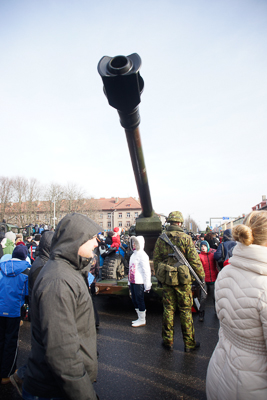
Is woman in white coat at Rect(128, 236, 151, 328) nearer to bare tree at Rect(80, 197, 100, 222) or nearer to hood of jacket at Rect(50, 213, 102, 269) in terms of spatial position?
hood of jacket at Rect(50, 213, 102, 269)

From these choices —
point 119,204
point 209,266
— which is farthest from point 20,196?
point 209,266

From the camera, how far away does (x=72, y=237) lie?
1.61m

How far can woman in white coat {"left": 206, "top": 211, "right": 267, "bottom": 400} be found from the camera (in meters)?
1.47

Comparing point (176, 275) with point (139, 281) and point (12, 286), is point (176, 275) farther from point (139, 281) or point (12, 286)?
point (12, 286)

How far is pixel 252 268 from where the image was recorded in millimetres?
1528

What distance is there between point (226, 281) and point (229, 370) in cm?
49

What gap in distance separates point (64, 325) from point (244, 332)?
3.28 ft

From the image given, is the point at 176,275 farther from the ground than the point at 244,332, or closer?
closer

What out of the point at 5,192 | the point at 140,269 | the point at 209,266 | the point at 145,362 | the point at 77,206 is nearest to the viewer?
the point at 145,362

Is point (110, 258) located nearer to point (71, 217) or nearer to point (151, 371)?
point (151, 371)

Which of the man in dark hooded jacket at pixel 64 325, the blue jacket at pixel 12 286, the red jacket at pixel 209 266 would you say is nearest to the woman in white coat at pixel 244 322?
the man in dark hooded jacket at pixel 64 325

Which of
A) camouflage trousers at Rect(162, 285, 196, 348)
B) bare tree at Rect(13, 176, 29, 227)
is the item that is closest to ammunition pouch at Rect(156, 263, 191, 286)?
camouflage trousers at Rect(162, 285, 196, 348)

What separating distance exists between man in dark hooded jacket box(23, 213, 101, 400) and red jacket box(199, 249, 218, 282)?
5.32m

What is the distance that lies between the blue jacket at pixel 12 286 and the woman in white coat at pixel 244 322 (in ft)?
7.49
